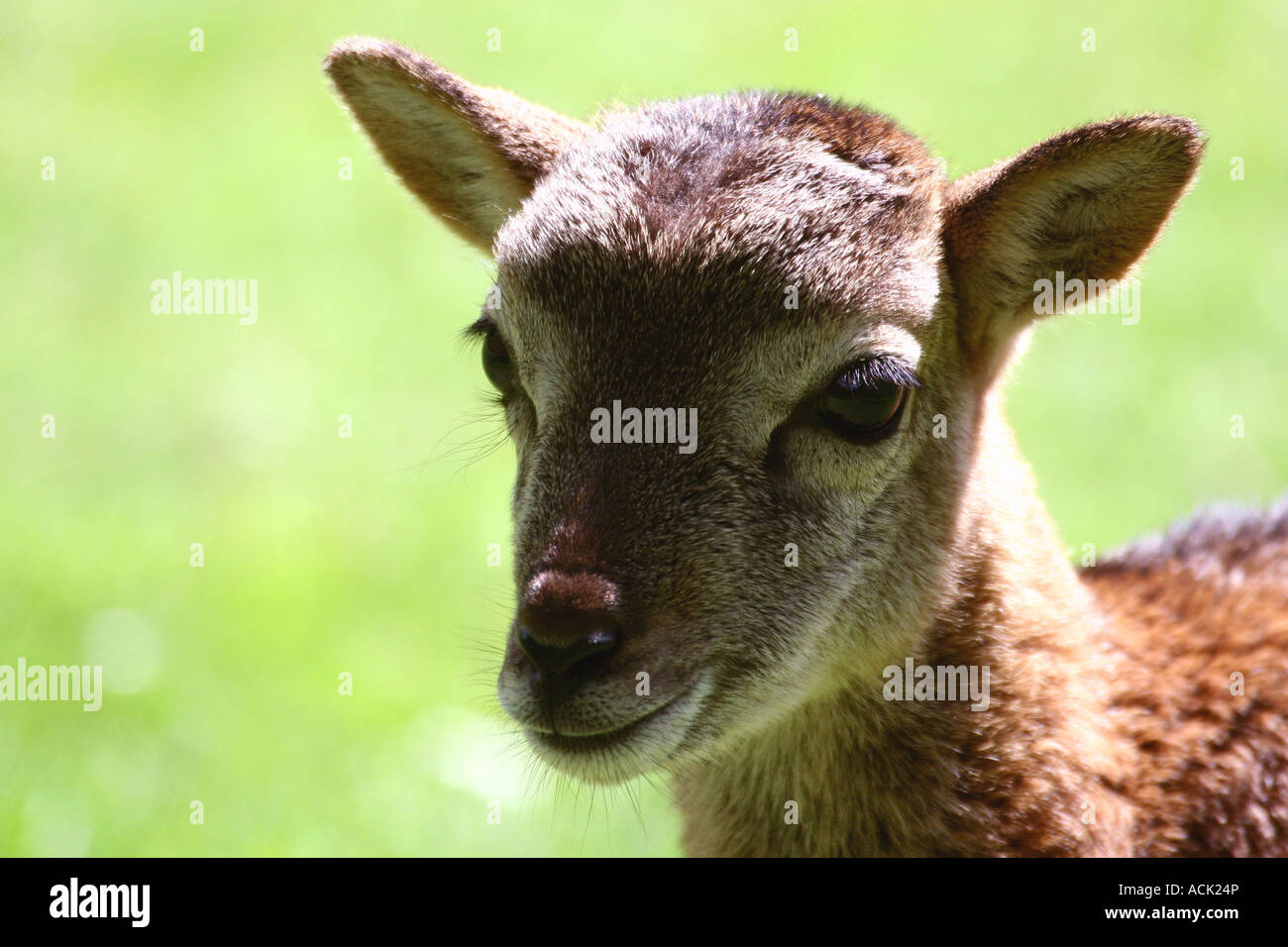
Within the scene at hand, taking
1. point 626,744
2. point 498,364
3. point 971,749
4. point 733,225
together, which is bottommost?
point 971,749

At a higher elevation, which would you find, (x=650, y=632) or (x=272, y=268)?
(x=272, y=268)

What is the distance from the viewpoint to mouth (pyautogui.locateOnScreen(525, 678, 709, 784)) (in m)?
5.11

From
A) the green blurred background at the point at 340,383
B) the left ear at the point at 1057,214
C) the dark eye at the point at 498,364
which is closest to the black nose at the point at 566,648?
the green blurred background at the point at 340,383

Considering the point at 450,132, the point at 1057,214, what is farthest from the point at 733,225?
the point at 450,132

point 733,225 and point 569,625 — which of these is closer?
point 569,625

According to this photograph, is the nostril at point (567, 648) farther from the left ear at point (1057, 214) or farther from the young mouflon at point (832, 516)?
the left ear at point (1057, 214)

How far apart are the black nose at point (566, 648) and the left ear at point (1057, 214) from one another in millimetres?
1949

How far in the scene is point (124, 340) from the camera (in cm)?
1395

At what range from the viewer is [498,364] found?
598 cm

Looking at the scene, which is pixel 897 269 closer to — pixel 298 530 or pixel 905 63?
pixel 298 530

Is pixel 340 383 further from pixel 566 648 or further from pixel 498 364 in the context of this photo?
pixel 566 648

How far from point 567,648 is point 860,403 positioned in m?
1.37
